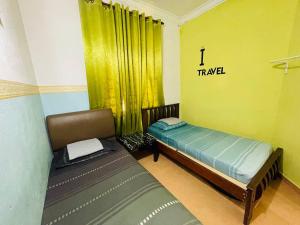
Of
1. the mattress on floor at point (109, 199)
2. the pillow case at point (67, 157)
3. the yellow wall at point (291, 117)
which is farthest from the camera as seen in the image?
the yellow wall at point (291, 117)

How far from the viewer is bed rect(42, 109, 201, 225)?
2.72 feet

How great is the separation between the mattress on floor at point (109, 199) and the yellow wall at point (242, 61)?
188cm

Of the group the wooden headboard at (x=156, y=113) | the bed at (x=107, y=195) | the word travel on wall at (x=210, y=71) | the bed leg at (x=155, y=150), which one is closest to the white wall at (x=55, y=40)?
the bed at (x=107, y=195)

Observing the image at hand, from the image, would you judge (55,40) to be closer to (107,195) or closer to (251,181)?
(107,195)

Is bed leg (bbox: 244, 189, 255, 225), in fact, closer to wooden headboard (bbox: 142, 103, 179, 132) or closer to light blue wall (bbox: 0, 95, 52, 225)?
light blue wall (bbox: 0, 95, 52, 225)

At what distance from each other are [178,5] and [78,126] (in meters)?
2.77

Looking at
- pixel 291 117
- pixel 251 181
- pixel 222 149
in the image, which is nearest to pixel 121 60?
pixel 222 149

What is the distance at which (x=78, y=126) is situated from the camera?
5.92ft

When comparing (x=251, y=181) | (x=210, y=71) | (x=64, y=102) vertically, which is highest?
(x=210, y=71)

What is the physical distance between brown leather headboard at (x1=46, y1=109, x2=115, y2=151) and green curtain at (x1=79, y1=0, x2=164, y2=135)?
0.20 meters

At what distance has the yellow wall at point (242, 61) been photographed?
1.68 metres

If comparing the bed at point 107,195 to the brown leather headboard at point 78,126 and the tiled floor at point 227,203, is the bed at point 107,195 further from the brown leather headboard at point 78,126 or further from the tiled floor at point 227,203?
the tiled floor at point 227,203

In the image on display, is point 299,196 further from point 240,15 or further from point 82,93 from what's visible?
point 82,93

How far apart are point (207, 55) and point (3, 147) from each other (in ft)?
9.54
